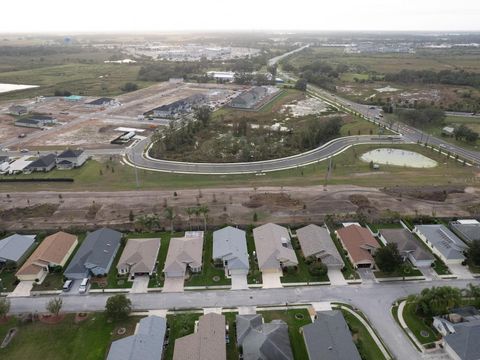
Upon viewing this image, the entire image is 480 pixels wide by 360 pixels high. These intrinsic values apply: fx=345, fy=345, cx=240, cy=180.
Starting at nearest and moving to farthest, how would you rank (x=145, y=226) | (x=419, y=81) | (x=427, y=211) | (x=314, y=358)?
(x=314, y=358) → (x=145, y=226) → (x=427, y=211) → (x=419, y=81)

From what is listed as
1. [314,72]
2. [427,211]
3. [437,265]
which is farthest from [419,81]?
[437,265]

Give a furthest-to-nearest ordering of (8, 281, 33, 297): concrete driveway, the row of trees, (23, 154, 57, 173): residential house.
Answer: the row of trees → (23, 154, 57, 173): residential house → (8, 281, 33, 297): concrete driveway

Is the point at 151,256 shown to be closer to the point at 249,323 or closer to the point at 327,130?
the point at 249,323

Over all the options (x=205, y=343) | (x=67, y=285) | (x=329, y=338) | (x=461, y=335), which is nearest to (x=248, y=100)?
(x=67, y=285)

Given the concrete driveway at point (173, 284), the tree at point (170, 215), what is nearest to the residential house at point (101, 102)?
the tree at point (170, 215)

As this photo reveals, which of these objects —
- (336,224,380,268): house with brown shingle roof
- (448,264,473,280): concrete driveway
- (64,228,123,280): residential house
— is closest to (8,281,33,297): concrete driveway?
(64,228,123,280): residential house

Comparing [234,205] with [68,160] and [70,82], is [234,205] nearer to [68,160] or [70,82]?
[68,160]

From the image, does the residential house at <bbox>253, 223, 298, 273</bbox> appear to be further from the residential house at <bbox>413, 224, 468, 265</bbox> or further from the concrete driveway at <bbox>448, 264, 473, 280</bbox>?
the concrete driveway at <bbox>448, 264, 473, 280</bbox>
